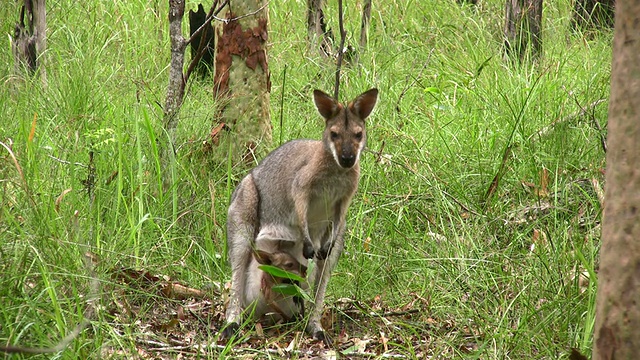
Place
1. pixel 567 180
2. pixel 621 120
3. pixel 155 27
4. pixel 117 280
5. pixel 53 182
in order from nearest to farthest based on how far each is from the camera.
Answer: pixel 621 120 < pixel 117 280 < pixel 53 182 < pixel 567 180 < pixel 155 27

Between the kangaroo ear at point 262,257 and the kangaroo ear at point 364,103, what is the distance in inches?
36.2

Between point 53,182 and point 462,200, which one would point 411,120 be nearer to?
point 462,200

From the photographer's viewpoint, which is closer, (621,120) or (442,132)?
(621,120)

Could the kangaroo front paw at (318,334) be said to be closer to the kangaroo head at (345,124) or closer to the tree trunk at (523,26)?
the kangaroo head at (345,124)

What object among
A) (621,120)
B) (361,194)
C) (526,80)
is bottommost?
(361,194)

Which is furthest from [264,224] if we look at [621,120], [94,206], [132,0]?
[132,0]

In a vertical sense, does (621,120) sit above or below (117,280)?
above

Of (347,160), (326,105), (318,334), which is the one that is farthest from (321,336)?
(326,105)

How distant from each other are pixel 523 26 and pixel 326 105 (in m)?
4.22

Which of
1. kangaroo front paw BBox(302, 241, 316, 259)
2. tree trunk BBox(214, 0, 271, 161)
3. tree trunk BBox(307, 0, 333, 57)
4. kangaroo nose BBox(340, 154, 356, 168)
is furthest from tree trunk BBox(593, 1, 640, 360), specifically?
tree trunk BBox(307, 0, 333, 57)

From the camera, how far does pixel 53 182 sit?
4.81 metres

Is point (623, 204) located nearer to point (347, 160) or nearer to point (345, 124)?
point (347, 160)

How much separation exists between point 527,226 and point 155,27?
A: 4994mm

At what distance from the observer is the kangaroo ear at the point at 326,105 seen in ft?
15.6
